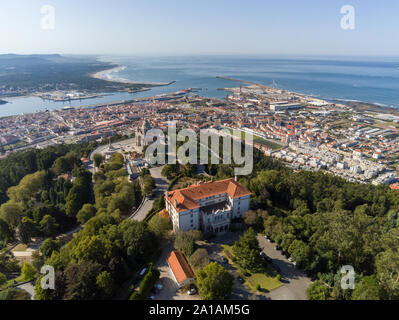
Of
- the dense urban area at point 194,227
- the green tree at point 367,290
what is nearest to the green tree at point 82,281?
the dense urban area at point 194,227

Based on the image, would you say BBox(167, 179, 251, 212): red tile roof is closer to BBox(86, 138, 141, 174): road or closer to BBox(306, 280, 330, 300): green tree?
BBox(306, 280, 330, 300): green tree

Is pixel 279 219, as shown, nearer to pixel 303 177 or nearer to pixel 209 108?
pixel 303 177

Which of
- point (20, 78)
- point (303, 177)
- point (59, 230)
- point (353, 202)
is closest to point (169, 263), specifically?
point (59, 230)

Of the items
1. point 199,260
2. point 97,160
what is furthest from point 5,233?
point 199,260

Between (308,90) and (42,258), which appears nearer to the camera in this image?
(42,258)

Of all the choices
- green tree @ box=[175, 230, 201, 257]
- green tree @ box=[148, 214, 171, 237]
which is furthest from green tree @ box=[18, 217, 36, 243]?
green tree @ box=[175, 230, 201, 257]

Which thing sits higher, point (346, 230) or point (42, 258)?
point (346, 230)
